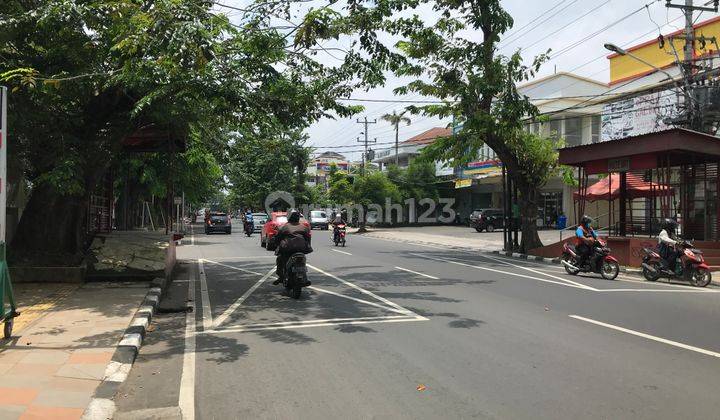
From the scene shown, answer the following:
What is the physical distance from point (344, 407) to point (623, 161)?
15.6 metres

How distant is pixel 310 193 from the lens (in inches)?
2244

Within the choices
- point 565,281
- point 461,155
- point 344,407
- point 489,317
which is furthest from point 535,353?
point 461,155

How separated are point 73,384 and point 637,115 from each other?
1247 inches

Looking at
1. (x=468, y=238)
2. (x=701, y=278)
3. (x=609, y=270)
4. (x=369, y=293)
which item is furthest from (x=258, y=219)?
(x=701, y=278)

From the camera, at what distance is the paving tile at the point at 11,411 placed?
4133mm

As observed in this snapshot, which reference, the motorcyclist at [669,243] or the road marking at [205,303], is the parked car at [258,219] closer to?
the road marking at [205,303]

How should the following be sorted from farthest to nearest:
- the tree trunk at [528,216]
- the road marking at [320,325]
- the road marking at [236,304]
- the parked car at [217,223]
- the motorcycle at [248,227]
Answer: the parked car at [217,223], the motorcycle at [248,227], the tree trunk at [528,216], the road marking at [236,304], the road marking at [320,325]

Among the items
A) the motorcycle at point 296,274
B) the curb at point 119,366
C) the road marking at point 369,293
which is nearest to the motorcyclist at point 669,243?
the road marking at point 369,293

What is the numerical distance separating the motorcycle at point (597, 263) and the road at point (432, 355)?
76.9 inches

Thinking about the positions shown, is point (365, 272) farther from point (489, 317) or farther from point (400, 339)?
point (400, 339)

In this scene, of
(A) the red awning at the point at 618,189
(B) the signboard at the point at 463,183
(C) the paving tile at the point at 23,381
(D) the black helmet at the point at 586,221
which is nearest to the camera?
(C) the paving tile at the point at 23,381

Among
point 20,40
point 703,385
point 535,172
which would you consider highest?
point 20,40

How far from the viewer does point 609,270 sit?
44.1 feet

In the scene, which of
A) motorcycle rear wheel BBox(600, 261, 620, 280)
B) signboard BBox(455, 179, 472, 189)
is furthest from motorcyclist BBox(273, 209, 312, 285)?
signboard BBox(455, 179, 472, 189)
